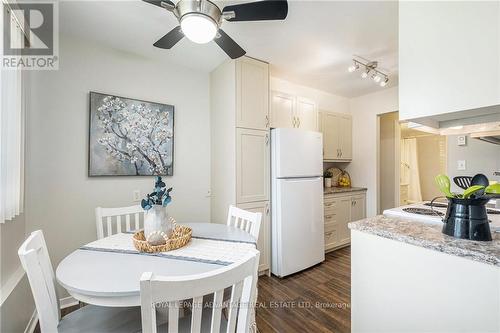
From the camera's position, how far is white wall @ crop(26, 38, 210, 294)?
1818mm

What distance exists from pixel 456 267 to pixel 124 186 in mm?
2512

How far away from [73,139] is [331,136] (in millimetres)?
3333

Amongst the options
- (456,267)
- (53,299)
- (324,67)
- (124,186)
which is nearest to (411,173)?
(324,67)

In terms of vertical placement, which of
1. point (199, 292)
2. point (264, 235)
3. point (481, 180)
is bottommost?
point (264, 235)

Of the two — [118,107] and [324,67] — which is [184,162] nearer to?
[118,107]

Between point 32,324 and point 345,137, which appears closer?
point 32,324

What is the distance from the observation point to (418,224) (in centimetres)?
117

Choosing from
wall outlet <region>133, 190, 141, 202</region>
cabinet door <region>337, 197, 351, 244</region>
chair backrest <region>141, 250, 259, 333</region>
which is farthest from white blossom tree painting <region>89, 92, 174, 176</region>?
cabinet door <region>337, 197, 351, 244</region>

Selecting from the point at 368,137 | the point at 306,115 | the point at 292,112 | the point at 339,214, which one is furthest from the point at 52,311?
the point at 368,137

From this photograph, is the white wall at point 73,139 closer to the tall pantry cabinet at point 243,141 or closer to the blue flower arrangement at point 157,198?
the tall pantry cabinet at point 243,141

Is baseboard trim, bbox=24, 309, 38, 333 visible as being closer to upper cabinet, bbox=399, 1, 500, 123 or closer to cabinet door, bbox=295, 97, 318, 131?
upper cabinet, bbox=399, 1, 500, 123

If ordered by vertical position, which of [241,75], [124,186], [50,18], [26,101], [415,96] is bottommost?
[124,186]

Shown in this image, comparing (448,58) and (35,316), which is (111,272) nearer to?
(35,316)

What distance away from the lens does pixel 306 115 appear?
2.96m
